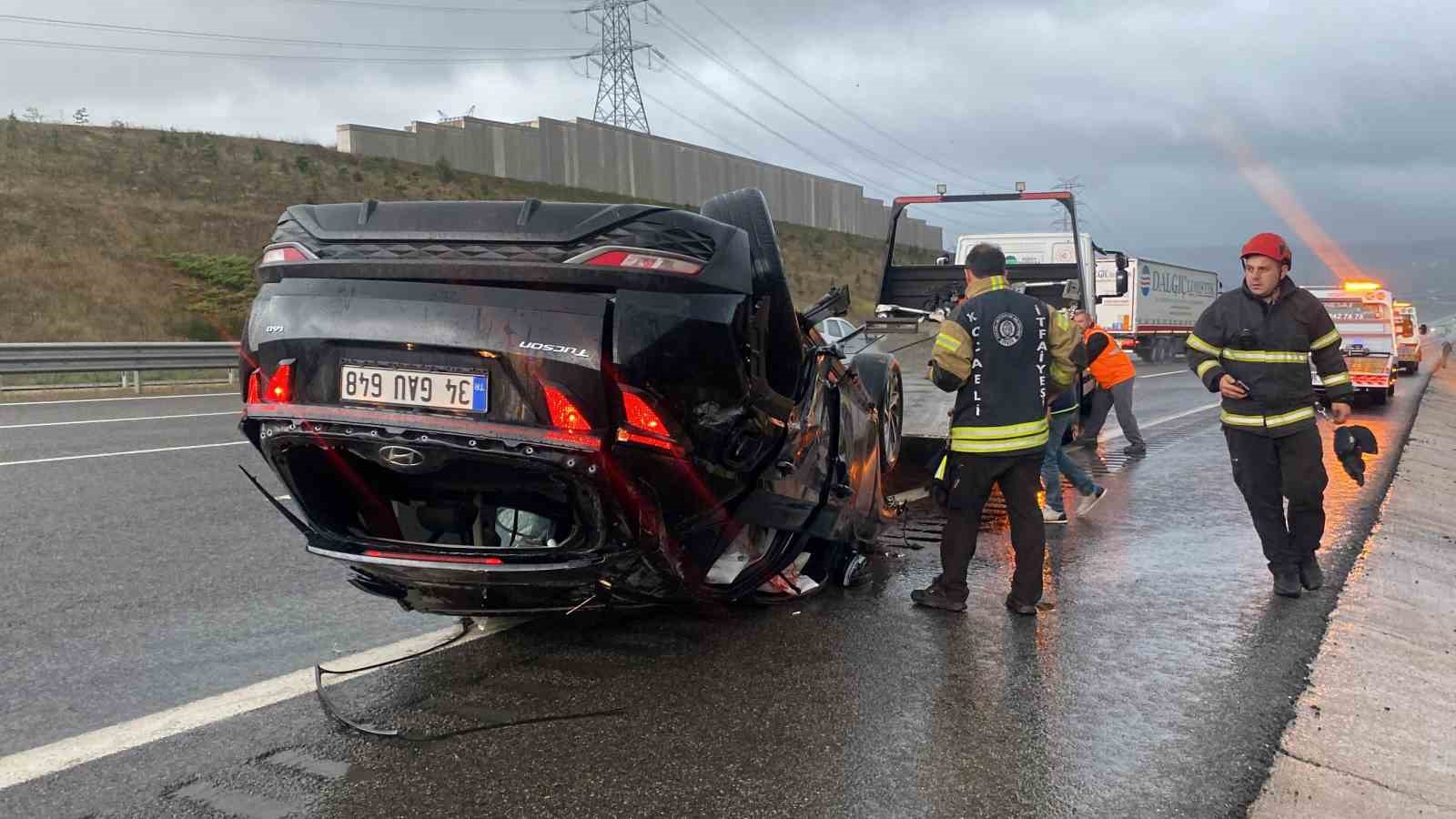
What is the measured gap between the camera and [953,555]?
4.88 meters

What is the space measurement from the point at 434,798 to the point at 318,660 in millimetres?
1370

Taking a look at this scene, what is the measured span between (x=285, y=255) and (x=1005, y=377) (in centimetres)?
304

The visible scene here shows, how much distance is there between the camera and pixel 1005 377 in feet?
15.9

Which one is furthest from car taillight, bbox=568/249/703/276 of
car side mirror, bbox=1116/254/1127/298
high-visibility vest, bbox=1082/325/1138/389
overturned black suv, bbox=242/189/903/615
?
car side mirror, bbox=1116/254/1127/298

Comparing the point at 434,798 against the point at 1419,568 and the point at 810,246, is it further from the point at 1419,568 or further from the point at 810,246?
the point at 810,246

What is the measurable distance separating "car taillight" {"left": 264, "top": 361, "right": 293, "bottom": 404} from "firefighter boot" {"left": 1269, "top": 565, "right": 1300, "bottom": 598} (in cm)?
451

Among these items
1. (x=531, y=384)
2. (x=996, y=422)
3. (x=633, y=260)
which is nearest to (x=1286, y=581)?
(x=996, y=422)

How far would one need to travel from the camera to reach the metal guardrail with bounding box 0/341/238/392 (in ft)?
50.9

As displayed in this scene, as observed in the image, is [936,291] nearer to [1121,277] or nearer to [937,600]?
[1121,277]

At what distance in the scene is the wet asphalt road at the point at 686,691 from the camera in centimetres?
303

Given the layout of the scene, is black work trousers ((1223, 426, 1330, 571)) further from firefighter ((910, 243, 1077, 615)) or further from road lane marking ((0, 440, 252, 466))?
road lane marking ((0, 440, 252, 466))

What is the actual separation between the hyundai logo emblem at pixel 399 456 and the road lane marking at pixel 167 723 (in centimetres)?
111

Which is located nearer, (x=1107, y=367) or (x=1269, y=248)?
(x=1269, y=248)

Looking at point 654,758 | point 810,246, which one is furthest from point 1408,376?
point 810,246
